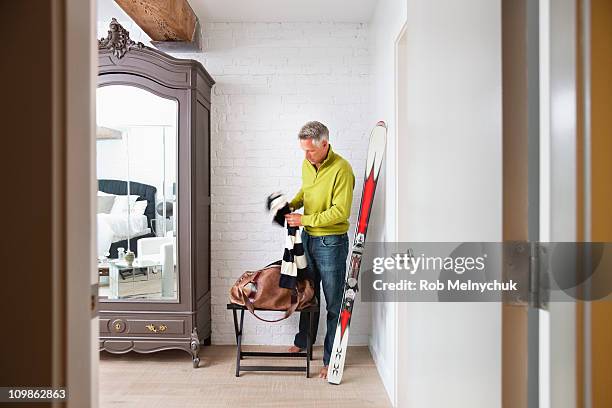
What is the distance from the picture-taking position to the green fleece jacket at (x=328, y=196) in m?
3.60

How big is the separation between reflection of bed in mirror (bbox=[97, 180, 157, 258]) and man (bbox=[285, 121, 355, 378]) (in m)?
1.03

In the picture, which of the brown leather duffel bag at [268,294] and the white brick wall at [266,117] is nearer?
the brown leather duffel bag at [268,294]

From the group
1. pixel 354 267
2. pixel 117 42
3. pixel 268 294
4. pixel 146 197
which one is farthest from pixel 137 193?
pixel 354 267

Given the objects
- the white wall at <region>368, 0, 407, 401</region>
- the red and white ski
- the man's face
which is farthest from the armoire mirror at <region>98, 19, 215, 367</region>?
the white wall at <region>368, 0, 407, 401</region>

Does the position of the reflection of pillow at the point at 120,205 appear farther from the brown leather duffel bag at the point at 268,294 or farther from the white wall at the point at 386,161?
the white wall at the point at 386,161

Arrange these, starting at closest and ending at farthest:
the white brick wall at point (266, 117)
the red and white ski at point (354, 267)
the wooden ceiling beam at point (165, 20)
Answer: the wooden ceiling beam at point (165, 20) < the red and white ski at point (354, 267) < the white brick wall at point (266, 117)

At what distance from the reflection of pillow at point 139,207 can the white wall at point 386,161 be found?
1.68 metres

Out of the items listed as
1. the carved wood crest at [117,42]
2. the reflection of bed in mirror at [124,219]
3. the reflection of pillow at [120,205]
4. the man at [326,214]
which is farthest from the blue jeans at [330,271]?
the carved wood crest at [117,42]

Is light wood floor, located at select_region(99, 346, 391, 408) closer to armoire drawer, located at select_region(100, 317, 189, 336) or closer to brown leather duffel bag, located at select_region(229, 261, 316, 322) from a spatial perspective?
armoire drawer, located at select_region(100, 317, 189, 336)

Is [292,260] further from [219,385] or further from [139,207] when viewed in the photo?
[139,207]

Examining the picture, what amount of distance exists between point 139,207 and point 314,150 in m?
1.32

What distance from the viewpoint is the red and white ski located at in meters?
3.42
